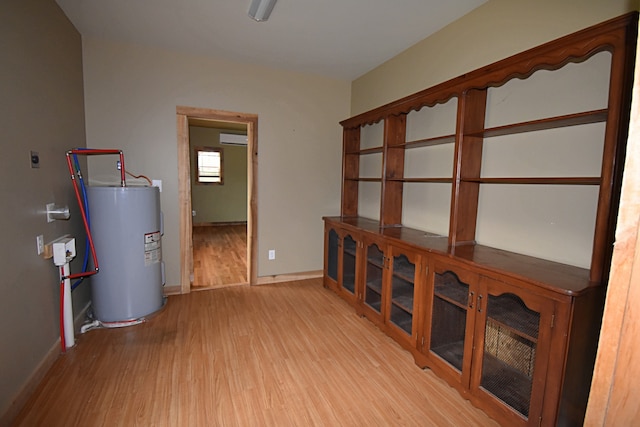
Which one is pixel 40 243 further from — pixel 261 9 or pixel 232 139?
pixel 232 139

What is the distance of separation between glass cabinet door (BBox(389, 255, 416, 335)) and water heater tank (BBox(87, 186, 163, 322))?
2282 mm

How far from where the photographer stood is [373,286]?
290cm

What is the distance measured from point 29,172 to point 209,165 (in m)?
6.51

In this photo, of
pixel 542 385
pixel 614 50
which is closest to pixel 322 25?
pixel 614 50

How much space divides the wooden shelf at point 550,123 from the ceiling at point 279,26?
104 cm

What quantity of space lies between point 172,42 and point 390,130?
7.86 ft

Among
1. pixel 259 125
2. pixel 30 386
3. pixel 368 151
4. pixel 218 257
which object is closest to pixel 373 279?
pixel 368 151

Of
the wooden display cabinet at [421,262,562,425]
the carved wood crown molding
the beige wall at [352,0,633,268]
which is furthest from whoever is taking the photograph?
the beige wall at [352,0,633,268]

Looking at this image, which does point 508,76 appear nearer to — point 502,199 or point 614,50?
point 614,50

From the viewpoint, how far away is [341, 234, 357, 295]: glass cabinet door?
10.8 ft

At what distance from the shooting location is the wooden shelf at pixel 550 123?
152 cm

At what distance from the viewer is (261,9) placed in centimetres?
234

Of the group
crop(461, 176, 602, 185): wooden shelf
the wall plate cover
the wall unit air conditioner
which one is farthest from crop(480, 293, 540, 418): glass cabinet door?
the wall unit air conditioner

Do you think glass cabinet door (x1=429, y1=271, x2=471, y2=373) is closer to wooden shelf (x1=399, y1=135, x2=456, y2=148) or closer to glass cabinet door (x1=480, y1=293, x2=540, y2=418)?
glass cabinet door (x1=480, y1=293, x2=540, y2=418)
